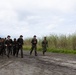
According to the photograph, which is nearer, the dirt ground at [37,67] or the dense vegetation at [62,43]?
the dirt ground at [37,67]

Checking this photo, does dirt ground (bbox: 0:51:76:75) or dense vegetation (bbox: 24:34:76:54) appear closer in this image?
dirt ground (bbox: 0:51:76:75)

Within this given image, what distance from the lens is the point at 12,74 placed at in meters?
16.0

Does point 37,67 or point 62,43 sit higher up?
point 62,43

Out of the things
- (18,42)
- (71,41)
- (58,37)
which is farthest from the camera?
(58,37)

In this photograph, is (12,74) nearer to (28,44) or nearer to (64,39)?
(64,39)

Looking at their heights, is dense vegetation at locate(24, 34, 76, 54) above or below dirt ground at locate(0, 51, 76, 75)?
above

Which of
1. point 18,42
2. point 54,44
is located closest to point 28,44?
point 54,44

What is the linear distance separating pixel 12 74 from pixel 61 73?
2.58m

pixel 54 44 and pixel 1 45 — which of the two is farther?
pixel 54 44

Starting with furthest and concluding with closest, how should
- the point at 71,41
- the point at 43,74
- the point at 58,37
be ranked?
1. the point at 58,37
2. the point at 71,41
3. the point at 43,74

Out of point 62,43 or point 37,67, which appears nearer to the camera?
point 37,67

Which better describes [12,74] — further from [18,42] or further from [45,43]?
[45,43]

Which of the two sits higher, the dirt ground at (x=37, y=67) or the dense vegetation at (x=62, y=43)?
the dense vegetation at (x=62, y=43)

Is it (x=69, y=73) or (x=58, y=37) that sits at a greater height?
(x=58, y=37)
